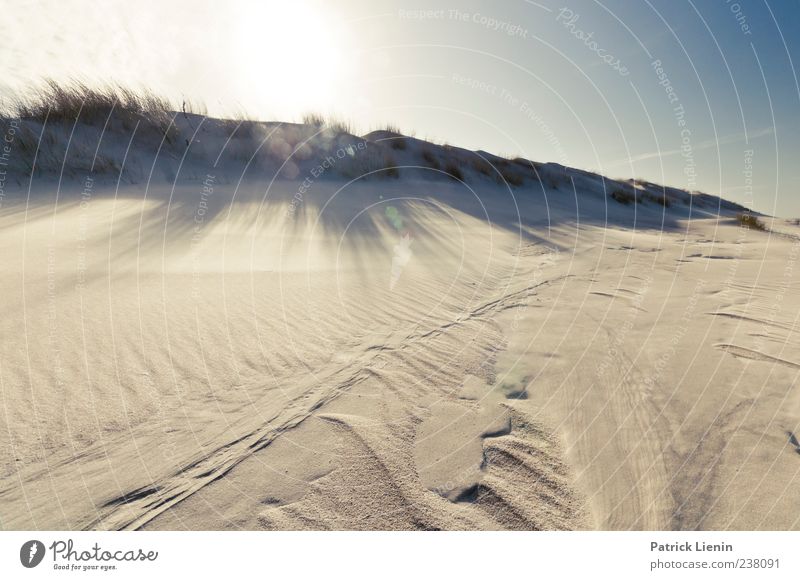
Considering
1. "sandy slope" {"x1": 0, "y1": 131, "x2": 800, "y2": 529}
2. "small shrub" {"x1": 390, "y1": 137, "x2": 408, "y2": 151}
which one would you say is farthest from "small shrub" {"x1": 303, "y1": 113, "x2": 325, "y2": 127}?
"sandy slope" {"x1": 0, "y1": 131, "x2": 800, "y2": 529}

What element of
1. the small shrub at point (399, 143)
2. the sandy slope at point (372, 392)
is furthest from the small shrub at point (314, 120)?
the sandy slope at point (372, 392)

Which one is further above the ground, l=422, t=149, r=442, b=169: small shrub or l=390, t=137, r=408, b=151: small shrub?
l=390, t=137, r=408, b=151: small shrub

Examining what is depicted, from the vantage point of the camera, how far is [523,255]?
6.24 meters

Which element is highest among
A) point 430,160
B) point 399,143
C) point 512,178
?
point 399,143

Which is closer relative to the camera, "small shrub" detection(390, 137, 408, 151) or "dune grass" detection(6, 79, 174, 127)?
"dune grass" detection(6, 79, 174, 127)

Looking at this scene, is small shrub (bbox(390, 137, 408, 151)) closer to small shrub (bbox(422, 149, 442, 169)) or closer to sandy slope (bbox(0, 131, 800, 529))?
small shrub (bbox(422, 149, 442, 169))

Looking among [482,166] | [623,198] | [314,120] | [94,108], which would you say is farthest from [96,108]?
[623,198]

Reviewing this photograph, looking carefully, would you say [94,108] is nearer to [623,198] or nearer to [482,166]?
[482,166]
